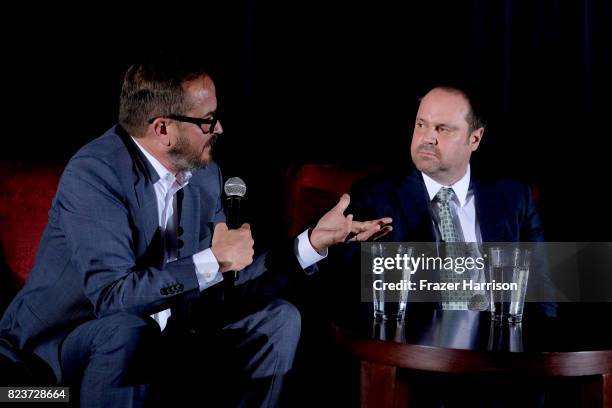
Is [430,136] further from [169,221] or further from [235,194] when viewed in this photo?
[169,221]

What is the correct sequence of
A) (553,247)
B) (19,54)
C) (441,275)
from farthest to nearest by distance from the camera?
1. (553,247)
2. (19,54)
3. (441,275)

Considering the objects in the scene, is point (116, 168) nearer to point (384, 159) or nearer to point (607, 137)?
point (384, 159)

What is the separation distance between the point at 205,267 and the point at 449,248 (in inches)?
33.2

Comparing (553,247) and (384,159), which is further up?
(384,159)

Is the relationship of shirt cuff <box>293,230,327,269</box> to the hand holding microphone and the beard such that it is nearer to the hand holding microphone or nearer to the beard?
the hand holding microphone

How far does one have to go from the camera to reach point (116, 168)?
197 cm

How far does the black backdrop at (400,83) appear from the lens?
2943 mm

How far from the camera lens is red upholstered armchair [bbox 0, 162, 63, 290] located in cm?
225

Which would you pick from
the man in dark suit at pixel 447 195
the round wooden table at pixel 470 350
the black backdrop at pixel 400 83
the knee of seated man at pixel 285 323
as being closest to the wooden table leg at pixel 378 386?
the round wooden table at pixel 470 350

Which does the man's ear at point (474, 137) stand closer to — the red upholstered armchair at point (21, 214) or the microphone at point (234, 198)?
the microphone at point (234, 198)

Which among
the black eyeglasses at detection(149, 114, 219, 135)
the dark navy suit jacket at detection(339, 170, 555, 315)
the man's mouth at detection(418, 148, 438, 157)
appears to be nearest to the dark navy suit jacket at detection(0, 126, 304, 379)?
the black eyeglasses at detection(149, 114, 219, 135)

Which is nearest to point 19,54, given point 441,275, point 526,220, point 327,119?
point 327,119

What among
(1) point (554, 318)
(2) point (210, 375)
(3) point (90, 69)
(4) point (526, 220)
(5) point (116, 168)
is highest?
(3) point (90, 69)

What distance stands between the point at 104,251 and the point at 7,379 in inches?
15.9
